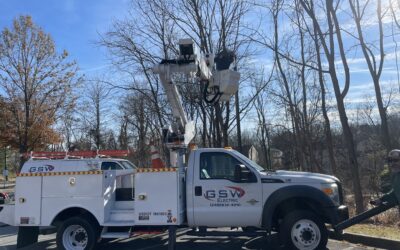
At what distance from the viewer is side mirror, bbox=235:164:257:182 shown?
8836mm

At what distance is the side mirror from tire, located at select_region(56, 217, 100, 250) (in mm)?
3213

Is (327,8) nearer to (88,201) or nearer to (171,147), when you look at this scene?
(171,147)

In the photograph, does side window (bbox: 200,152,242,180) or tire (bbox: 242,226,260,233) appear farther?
side window (bbox: 200,152,242,180)

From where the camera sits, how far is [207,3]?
2412 cm

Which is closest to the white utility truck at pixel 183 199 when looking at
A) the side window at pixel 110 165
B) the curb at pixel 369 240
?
the curb at pixel 369 240

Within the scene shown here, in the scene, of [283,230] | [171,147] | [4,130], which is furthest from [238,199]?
[4,130]

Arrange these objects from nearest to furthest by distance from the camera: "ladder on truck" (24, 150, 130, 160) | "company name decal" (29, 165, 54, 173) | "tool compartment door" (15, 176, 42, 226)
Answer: "tool compartment door" (15, 176, 42, 226)
"company name decal" (29, 165, 54, 173)
"ladder on truck" (24, 150, 130, 160)

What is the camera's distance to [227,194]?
357 inches

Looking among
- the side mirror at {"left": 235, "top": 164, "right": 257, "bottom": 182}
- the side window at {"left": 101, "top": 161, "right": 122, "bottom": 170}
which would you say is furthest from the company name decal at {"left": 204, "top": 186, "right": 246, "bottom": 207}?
the side window at {"left": 101, "top": 161, "right": 122, "bottom": 170}

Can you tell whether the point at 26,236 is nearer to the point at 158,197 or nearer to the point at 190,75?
the point at 158,197

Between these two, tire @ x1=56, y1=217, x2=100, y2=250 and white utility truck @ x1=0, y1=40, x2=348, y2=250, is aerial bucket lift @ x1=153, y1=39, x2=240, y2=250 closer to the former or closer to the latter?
white utility truck @ x1=0, y1=40, x2=348, y2=250

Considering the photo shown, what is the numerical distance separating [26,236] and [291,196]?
576 cm

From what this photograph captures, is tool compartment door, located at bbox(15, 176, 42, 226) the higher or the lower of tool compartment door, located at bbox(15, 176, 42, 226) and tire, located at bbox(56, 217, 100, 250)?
the higher

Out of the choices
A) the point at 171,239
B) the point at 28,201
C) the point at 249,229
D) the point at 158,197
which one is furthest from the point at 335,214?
the point at 28,201
